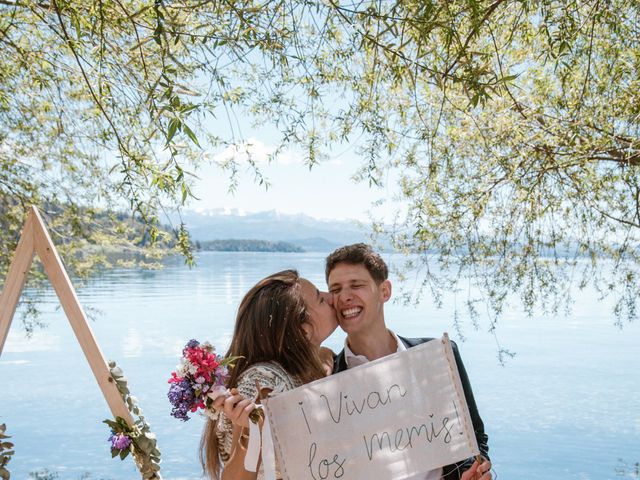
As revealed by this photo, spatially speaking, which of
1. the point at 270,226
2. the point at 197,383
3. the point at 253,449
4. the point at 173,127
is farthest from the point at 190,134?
the point at 270,226

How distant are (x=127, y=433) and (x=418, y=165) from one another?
11.3 ft

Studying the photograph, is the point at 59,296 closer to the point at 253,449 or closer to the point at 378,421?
the point at 253,449

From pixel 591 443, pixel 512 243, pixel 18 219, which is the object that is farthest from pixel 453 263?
pixel 591 443

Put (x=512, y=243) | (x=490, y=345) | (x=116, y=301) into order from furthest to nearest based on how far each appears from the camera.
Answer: (x=116, y=301), (x=490, y=345), (x=512, y=243)

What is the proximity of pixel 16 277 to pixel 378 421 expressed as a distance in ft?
3.94

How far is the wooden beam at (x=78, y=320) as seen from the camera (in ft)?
7.79

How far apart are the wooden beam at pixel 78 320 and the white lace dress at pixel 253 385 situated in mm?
532

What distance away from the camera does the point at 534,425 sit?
12.2 metres

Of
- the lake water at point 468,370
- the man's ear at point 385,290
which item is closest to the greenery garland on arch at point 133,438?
the man's ear at point 385,290

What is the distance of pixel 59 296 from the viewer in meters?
2.38

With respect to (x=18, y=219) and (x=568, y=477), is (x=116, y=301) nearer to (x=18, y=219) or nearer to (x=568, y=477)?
(x=568, y=477)

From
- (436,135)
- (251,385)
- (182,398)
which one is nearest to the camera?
(182,398)

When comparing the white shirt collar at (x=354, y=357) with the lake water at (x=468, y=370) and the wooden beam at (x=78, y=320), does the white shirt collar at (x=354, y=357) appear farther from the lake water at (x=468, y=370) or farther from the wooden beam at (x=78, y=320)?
the lake water at (x=468, y=370)

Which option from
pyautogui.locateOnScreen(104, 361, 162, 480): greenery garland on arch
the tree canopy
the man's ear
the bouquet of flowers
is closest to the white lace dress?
the bouquet of flowers
